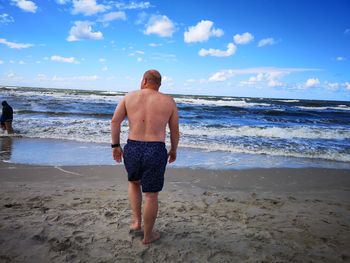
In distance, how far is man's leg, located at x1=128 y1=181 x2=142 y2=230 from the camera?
328 cm

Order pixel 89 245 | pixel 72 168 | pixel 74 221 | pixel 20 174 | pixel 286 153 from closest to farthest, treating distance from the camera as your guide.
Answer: pixel 89 245
pixel 74 221
pixel 20 174
pixel 72 168
pixel 286 153

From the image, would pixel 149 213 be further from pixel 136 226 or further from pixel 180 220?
pixel 180 220

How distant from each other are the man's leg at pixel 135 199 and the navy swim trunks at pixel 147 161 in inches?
9.7

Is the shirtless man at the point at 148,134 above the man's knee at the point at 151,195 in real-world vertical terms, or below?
above

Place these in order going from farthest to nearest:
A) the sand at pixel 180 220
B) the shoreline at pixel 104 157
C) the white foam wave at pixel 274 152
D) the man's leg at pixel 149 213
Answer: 1. the white foam wave at pixel 274 152
2. the shoreline at pixel 104 157
3. the man's leg at pixel 149 213
4. the sand at pixel 180 220

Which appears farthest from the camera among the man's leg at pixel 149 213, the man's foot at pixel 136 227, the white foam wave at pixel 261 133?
the white foam wave at pixel 261 133

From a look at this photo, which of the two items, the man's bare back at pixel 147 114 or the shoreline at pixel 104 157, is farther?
the shoreline at pixel 104 157

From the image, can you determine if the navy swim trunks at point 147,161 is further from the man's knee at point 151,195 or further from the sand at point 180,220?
the sand at point 180,220

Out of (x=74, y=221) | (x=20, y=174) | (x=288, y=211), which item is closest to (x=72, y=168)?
(x=20, y=174)

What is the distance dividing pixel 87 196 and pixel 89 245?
6.15 feet

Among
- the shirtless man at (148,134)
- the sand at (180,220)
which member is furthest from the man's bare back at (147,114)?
the sand at (180,220)

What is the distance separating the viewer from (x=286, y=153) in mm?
10039

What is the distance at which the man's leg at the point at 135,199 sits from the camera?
10.8ft

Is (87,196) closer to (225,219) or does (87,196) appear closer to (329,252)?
(225,219)
